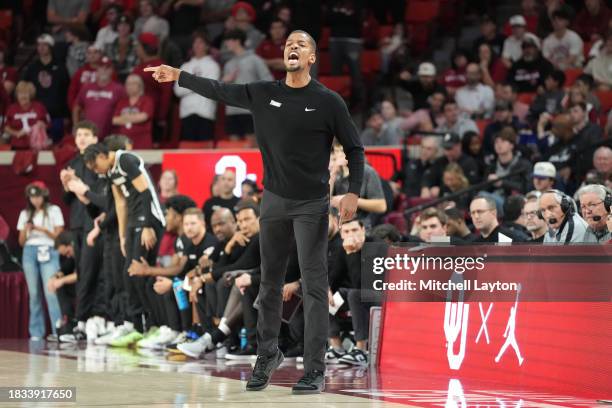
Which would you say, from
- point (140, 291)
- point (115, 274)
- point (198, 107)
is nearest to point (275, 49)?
point (198, 107)

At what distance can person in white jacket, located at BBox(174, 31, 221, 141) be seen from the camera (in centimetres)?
1764

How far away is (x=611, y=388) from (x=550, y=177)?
4687 mm

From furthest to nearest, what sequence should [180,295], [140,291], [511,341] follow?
1. [140,291]
2. [180,295]
3. [511,341]

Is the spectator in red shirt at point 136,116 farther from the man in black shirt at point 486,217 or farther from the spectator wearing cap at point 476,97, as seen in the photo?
the man in black shirt at point 486,217

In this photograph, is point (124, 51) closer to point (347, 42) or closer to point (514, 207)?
point (347, 42)

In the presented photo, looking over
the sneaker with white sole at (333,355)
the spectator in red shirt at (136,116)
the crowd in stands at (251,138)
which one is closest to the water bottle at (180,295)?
the crowd in stands at (251,138)

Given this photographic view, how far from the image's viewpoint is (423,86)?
1773cm

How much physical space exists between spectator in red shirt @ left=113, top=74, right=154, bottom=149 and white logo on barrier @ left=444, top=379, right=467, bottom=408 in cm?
938

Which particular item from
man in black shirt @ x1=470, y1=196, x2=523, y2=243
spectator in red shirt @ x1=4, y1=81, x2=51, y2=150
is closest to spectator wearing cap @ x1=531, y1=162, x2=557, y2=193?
man in black shirt @ x1=470, y1=196, x2=523, y2=243

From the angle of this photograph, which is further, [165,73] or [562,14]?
[562,14]

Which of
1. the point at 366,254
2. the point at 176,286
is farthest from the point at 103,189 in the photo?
the point at 366,254

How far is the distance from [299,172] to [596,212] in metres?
2.51

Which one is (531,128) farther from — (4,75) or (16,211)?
(4,75)

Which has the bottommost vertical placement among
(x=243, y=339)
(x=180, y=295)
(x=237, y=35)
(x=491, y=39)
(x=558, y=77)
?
(x=243, y=339)
